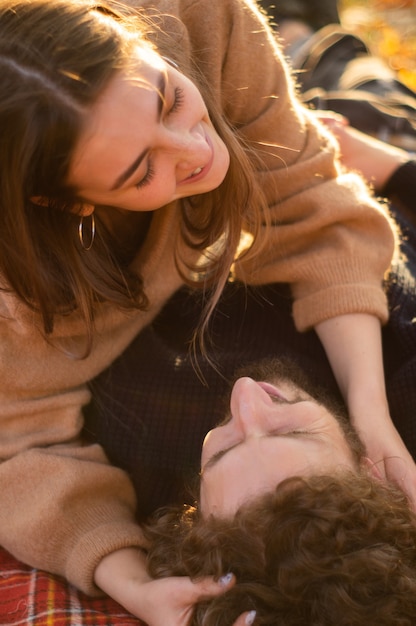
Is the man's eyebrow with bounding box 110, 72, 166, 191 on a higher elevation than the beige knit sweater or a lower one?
higher

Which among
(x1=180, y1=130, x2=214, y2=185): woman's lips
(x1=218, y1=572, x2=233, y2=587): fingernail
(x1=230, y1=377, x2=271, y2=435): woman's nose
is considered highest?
(x1=180, y1=130, x2=214, y2=185): woman's lips

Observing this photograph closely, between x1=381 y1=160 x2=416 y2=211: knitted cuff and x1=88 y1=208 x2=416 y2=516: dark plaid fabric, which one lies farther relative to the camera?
x1=381 y1=160 x2=416 y2=211: knitted cuff

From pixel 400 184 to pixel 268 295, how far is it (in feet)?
1.91

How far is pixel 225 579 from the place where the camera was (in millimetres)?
1236

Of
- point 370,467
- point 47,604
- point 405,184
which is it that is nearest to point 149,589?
point 47,604

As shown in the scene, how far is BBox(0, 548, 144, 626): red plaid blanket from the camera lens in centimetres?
146

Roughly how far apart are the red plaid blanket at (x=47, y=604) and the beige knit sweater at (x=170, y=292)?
1.2 inches

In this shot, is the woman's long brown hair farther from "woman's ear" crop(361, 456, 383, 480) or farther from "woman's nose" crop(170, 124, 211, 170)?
"woman's ear" crop(361, 456, 383, 480)

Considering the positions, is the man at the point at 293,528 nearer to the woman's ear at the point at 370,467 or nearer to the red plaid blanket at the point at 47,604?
the woman's ear at the point at 370,467

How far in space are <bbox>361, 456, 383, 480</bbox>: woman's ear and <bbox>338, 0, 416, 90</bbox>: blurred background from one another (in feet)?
8.01

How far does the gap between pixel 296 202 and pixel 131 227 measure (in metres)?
0.38

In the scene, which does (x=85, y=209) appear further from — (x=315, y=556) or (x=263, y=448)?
(x=315, y=556)

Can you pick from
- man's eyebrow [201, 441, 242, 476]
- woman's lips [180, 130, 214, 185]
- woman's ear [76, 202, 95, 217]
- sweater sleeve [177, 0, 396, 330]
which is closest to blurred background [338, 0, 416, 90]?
sweater sleeve [177, 0, 396, 330]

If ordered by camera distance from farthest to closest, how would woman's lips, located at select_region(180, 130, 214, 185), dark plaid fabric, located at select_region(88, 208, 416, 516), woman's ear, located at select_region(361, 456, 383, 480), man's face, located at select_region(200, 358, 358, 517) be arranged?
dark plaid fabric, located at select_region(88, 208, 416, 516), woman's lips, located at select_region(180, 130, 214, 185), woman's ear, located at select_region(361, 456, 383, 480), man's face, located at select_region(200, 358, 358, 517)
